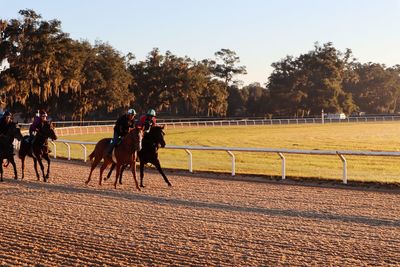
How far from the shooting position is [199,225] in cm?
876

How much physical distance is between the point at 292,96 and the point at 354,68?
57.2 m

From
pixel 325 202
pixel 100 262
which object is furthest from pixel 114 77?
pixel 100 262

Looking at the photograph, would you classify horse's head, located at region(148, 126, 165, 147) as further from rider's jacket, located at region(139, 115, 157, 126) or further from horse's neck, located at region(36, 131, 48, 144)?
horse's neck, located at region(36, 131, 48, 144)

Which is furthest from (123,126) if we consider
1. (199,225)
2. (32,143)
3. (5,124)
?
(199,225)

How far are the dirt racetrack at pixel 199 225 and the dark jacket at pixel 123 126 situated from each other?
1363 mm

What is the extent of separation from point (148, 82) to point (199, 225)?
64.5 m

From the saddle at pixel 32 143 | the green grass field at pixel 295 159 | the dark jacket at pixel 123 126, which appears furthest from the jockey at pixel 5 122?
the green grass field at pixel 295 159

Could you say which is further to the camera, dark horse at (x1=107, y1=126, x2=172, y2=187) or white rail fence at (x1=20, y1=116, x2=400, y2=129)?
white rail fence at (x1=20, y1=116, x2=400, y2=129)

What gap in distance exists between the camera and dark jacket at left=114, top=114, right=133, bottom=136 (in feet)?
45.6

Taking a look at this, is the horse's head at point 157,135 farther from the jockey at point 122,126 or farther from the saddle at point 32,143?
the saddle at point 32,143

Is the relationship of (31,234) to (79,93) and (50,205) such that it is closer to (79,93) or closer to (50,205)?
(50,205)

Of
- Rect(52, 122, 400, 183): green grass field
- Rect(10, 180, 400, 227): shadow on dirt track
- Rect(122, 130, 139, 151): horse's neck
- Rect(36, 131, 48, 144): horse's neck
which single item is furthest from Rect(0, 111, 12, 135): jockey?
Rect(52, 122, 400, 183): green grass field

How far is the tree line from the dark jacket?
35663 millimetres

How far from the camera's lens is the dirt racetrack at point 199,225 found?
6.69 meters
